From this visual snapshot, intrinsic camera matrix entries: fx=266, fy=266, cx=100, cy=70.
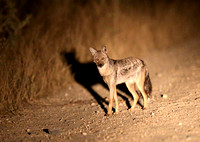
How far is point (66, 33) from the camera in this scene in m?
9.20

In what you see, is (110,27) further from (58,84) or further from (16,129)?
(16,129)

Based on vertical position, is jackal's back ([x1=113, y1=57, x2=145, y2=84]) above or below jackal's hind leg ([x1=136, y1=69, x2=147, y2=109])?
above

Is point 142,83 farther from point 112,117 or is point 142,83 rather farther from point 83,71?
point 83,71

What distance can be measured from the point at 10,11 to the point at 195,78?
227 inches

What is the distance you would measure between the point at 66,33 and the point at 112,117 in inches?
178

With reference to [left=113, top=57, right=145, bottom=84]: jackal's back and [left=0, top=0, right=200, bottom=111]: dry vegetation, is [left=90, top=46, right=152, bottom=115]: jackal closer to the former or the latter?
[left=113, top=57, right=145, bottom=84]: jackal's back

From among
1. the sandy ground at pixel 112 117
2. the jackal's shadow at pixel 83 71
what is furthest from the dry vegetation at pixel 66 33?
the sandy ground at pixel 112 117

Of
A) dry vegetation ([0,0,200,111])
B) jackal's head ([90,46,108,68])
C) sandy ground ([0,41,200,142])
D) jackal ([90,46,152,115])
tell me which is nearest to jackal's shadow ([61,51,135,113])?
dry vegetation ([0,0,200,111])

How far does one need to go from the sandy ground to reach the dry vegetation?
0.59 meters

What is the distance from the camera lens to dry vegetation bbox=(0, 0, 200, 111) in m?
6.86

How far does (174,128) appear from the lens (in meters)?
4.61

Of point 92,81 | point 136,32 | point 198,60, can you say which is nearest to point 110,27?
point 136,32

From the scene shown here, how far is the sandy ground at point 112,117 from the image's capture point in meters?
4.61

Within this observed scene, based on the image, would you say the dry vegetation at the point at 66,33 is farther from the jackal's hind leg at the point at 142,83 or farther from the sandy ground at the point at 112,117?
the jackal's hind leg at the point at 142,83
